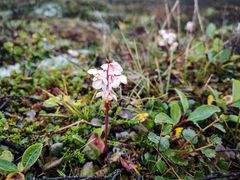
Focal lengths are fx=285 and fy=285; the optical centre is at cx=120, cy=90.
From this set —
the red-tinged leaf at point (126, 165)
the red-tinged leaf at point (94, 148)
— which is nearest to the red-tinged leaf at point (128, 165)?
the red-tinged leaf at point (126, 165)

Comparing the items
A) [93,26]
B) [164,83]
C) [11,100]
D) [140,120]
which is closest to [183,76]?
[164,83]

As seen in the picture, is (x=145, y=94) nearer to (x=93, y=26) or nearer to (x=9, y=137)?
(x=9, y=137)

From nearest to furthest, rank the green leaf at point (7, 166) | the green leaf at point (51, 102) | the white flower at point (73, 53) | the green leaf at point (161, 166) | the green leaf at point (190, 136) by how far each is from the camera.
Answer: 1. the green leaf at point (7, 166)
2. the green leaf at point (161, 166)
3. the green leaf at point (190, 136)
4. the green leaf at point (51, 102)
5. the white flower at point (73, 53)

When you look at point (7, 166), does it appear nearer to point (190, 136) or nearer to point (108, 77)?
point (108, 77)

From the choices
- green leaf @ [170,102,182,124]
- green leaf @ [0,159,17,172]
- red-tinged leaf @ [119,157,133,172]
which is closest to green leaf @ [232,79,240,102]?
green leaf @ [170,102,182,124]

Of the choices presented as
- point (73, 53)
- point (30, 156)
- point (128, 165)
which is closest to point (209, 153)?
point (128, 165)

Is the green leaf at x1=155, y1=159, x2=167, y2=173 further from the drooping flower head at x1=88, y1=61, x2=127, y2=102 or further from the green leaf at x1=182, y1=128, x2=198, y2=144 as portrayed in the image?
the drooping flower head at x1=88, y1=61, x2=127, y2=102

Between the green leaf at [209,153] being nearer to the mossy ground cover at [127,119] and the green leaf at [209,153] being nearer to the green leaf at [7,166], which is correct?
the mossy ground cover at [127,119]

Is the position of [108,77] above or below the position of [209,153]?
above
